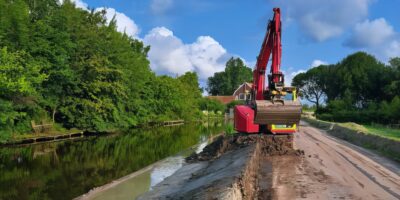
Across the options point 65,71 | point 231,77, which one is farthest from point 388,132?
point 231,77

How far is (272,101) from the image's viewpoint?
20344mm

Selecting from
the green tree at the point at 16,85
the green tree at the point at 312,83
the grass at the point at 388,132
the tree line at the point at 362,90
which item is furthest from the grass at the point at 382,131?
the green tree at the point at 312,83

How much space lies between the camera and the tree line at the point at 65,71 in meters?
33.7

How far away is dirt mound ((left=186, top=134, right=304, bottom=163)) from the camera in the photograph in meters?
21.8

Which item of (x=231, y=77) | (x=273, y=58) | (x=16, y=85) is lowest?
(x=16, y=85)

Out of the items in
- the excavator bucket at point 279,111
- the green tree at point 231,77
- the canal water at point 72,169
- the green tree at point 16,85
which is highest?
the green tree at point 231,77

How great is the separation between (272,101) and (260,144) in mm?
2932

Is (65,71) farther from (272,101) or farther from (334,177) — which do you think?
(334,177)

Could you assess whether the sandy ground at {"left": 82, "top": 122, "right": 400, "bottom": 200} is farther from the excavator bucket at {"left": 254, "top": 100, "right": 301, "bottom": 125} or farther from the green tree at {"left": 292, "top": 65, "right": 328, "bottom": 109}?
the green tree at {"left": 292, "top": 65, "right": 328, "bottom": 109}

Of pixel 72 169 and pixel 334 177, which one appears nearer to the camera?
pixel 334 177

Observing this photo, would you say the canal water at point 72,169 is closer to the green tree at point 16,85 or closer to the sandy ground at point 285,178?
the sandy ground at point 285,178

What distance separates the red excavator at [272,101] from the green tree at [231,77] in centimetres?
12316

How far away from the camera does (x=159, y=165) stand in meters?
22.3

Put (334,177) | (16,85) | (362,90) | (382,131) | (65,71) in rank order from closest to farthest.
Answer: (334,177)
(16,85)
(65,71)
(382,131)
(362,90)
